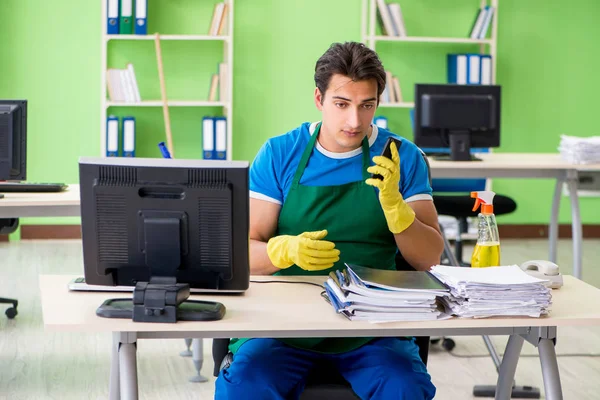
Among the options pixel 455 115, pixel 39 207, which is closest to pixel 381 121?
pixel 455 115

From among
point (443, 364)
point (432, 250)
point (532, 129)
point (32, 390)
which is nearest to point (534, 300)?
point (432, 250)

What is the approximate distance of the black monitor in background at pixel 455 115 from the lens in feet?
14.8

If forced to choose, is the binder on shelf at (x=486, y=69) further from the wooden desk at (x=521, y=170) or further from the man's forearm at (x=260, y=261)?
the man's forearm at (x=260, y=261)

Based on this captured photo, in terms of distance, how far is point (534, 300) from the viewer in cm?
→ 194

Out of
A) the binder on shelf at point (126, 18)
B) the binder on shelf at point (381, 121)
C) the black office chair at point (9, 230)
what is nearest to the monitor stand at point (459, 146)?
the binder on shelf at point (381, 121)

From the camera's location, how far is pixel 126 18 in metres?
5.66

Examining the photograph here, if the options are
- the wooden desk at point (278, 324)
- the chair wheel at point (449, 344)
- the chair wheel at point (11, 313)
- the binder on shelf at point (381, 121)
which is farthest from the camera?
the binder on shelf at point (381, 121)

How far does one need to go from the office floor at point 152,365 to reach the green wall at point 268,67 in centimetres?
182

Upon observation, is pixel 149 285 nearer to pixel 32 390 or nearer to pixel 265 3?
pixel 32 390

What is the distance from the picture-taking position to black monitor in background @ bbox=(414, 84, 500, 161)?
4.51m

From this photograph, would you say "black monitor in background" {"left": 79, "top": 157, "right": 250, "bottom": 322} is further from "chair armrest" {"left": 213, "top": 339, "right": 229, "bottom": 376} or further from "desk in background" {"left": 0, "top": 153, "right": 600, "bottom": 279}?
"desk in background" {"left": 0, "top": 153, "right": 600, "bottom": 279}

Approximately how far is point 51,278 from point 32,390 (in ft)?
3.86

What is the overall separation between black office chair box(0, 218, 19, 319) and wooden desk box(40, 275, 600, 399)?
1.99 metres

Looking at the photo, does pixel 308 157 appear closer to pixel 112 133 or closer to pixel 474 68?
pixel 112 133
